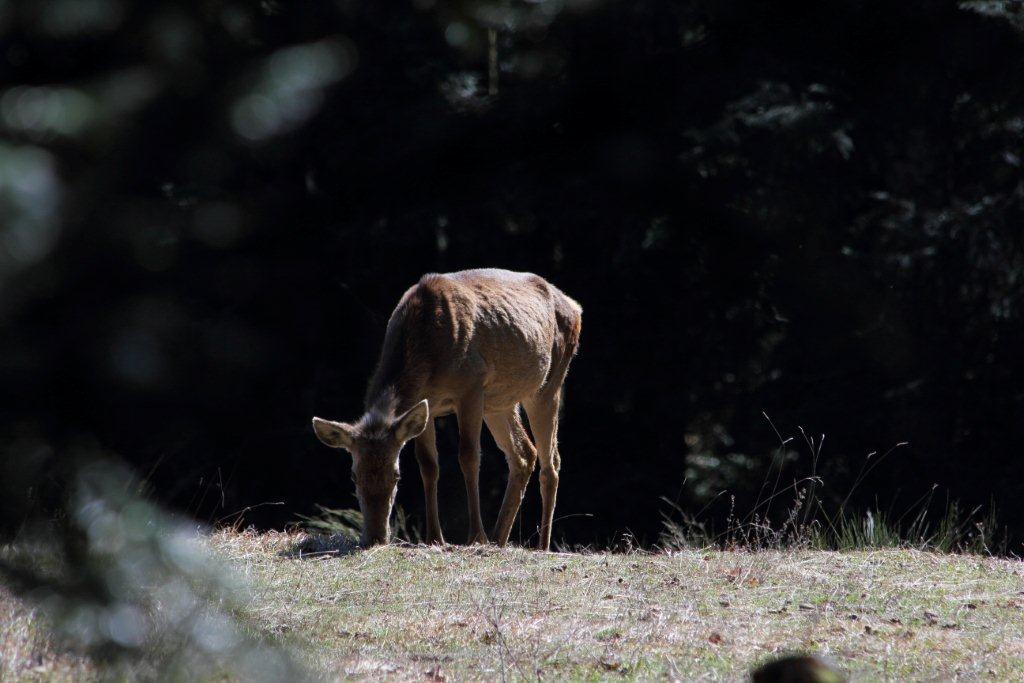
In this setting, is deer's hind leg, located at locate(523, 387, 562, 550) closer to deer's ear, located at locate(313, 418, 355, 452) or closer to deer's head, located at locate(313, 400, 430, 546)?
deer's head, located at locate(313, 400, 430, 546)

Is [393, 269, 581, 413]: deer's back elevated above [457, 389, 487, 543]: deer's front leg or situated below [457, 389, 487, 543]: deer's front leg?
above

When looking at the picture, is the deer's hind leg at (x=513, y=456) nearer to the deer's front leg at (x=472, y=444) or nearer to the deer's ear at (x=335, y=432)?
the deer's front leg at (x=472, y=444)

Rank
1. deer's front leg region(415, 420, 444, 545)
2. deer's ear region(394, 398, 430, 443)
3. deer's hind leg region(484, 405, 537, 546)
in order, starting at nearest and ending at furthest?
deer's ear region(394, 398, 430, 443) < deer's front leg region(415, 420, 444, 545) < deer's hind leg region(484, 405, 537, 546)

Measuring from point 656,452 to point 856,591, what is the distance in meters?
6.94

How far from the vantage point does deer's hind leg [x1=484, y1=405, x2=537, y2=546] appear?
1044 centimetres

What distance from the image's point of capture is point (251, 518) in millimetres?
12391

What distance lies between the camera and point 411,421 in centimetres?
891

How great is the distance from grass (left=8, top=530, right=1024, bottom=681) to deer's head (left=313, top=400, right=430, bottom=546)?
342mm

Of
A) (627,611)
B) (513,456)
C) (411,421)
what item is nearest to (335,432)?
(411,421)

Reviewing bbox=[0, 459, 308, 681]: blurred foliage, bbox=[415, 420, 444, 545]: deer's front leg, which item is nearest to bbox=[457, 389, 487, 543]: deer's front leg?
bbox=[415, 420, 444, 545]: deer's front leg

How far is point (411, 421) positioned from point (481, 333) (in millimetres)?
1285

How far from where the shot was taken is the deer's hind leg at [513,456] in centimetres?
1044

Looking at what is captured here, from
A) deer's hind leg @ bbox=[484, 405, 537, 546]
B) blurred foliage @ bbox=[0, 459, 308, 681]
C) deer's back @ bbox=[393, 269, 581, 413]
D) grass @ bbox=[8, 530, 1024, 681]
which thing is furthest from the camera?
deer's hind leg @ bbox=[484, 405, 537, 546]

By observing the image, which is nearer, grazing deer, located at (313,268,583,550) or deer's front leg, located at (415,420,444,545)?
grazing deer, located at (313,268,583,550)
